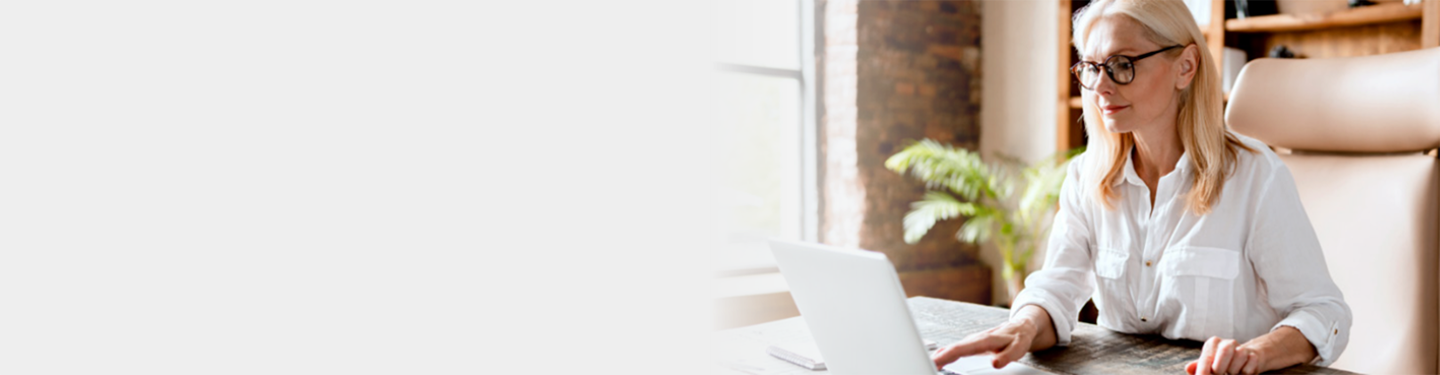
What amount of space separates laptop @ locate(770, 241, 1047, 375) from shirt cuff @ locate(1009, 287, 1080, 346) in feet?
0.60

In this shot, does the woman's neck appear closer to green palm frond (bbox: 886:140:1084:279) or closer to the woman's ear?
the woman's ear

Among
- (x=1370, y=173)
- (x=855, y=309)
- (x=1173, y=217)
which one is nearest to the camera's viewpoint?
(x=855, y=309)

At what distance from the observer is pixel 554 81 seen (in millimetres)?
2652

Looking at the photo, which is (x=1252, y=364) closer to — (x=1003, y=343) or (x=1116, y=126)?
(x=1003, y=343)

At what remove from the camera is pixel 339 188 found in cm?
221

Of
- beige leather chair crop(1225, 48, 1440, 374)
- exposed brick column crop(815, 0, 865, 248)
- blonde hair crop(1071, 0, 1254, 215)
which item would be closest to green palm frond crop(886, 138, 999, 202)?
exposed brick column crop(815, 0, 865, 248)

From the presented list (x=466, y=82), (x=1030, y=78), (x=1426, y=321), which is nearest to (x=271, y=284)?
(x=466, y=82)

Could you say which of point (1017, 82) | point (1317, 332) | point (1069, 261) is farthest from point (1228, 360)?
point (1017, 82)

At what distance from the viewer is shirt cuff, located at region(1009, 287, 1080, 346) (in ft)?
4.44

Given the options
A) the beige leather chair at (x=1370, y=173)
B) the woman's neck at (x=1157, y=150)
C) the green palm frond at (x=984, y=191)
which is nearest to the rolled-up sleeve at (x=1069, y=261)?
the woman's neck at (x=1157, y=150)

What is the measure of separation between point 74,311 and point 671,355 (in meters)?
1.67

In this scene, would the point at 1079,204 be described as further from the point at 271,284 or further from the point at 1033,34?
the point at 1033,34

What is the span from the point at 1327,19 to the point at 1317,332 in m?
2.07

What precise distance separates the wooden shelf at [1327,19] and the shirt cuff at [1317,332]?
1.92m
